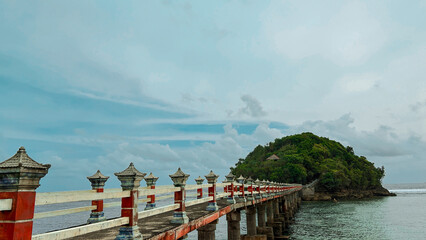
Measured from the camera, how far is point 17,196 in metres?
3.55

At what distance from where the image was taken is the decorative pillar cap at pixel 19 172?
354 centimetres

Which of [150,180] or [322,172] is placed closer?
[150,180]

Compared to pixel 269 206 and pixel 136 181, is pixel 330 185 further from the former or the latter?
pixel 136 181

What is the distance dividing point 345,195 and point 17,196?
96.7 metres

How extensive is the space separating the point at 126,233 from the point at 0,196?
8.35 feet

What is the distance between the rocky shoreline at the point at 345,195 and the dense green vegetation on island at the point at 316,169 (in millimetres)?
1582

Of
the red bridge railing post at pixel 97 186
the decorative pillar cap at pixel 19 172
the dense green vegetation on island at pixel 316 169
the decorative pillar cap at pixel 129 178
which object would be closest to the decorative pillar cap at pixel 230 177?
the red bridge railing post at pixel 97 186

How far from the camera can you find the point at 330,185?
289 ft

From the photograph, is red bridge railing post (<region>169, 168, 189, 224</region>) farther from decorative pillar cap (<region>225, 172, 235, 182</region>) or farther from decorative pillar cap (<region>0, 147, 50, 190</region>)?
decorative pillar cap (<region>225, 172, 235, 182</region>)

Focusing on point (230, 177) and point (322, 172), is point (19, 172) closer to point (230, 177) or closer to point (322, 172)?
point (230, 177)

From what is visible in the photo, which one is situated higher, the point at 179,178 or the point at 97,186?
the point at 179,178

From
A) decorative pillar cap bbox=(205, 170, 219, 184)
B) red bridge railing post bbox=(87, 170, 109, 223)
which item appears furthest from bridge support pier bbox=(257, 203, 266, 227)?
red bridge railing post bbox=(87, 170, 109, 223)

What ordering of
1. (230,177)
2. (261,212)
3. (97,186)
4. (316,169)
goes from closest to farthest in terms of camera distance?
(97,186) < (230,177) < (261,212) < (316,169)

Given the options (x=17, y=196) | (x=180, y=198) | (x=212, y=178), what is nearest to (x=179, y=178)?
(x=180, y=198)
